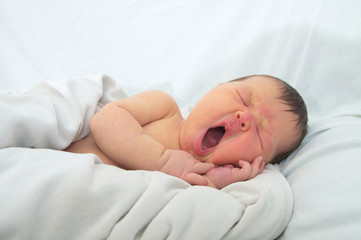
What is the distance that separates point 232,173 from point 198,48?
82 centimetres

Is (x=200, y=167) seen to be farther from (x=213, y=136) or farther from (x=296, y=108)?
(x=296, y=108)

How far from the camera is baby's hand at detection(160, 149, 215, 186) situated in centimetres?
90

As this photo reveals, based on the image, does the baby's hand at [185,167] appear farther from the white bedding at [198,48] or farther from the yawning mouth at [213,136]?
the white bedding at [198,48]

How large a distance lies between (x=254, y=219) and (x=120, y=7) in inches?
56.7

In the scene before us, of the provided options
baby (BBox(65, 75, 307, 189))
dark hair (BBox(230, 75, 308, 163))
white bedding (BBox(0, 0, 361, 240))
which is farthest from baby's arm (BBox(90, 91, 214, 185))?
dark hair (BBox(230, 75, 308, 163))

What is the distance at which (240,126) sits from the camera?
95 centimetres

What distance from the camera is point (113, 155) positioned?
0.92m

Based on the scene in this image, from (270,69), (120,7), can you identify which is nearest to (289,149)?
(270,69)

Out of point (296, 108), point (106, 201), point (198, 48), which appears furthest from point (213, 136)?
point (198, 48)

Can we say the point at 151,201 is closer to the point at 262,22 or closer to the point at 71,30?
the point at 262,22

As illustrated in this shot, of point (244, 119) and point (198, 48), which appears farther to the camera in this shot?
point (198, 48)

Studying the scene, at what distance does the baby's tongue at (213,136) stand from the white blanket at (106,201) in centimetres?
22

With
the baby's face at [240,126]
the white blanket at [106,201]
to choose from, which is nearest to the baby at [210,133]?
the baby's face at [240,126]

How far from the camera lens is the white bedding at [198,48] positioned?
1.25 metres
